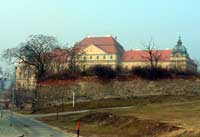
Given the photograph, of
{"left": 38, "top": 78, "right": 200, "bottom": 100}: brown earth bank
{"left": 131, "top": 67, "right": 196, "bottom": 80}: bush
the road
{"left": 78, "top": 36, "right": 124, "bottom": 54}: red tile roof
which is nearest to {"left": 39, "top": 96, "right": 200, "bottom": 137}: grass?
the road

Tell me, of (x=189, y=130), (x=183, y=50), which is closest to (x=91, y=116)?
(x=189, y=130)

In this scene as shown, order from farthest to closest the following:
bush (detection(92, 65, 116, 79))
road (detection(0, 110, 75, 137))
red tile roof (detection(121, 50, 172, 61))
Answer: red tile roof (detection(121, 50, 172, 61)) → bush (detection(92, 65, 116, 79)) → road (detection(0, 110, 75, 137))

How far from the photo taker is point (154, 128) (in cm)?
3372

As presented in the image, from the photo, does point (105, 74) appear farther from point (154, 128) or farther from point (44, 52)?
point (154, 128)

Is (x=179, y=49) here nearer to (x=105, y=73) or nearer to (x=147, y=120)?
(x=105, y=73)

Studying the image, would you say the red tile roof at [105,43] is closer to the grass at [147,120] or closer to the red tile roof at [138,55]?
the red tile roof at [138,55]

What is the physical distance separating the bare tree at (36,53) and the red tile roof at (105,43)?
2558 inches

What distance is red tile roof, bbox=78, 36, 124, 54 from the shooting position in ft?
536

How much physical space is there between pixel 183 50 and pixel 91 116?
104538mm

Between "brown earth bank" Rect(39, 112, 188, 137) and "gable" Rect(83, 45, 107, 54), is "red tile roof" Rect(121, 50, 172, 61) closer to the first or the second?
"gable" Rect(83, 45, 107, 54)

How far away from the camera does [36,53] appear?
90.2m

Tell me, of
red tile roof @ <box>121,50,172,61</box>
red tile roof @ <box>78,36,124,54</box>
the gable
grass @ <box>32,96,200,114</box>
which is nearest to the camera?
grass @ <box>32,96,200,114</box>

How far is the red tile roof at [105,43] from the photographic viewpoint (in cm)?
16323

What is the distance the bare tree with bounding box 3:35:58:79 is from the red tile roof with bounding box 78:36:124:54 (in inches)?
2558
